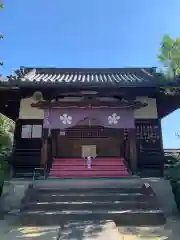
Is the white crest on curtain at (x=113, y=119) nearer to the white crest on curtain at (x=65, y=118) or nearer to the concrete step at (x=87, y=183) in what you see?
the white crest on curtain at (x=65, y=118)

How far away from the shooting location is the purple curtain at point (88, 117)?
10477 millimetres

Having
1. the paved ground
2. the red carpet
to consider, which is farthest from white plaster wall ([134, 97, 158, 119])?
the paved ground

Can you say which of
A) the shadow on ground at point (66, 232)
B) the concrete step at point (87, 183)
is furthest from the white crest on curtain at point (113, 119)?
the shadow on ground at point (66, 232)

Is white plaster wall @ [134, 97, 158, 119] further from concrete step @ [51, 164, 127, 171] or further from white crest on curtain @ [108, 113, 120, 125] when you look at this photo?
concrete step @ [51, 164, 127, 171]

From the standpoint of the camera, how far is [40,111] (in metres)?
11.9

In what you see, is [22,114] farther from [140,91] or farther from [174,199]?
[174,199]

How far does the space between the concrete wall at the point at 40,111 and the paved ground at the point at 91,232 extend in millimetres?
6138

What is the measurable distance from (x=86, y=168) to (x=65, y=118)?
8.18ft

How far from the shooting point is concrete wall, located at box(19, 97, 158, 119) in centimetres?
1182

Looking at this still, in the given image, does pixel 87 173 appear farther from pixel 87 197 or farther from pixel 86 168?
pixel 87 197

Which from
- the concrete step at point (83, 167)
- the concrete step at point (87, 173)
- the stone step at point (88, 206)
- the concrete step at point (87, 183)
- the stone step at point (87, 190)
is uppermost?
the concrete step at point (83, 167)

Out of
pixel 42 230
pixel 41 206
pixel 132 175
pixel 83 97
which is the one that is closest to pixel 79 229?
pixel 42 230

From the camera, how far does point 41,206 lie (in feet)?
23.7

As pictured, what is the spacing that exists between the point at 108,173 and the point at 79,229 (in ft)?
16.8
